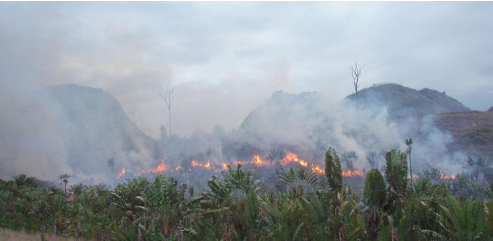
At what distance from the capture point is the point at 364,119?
189 feet

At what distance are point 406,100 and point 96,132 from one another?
69.6 m

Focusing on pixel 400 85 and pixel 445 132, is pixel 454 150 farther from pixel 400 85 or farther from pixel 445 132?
pixel 400 85

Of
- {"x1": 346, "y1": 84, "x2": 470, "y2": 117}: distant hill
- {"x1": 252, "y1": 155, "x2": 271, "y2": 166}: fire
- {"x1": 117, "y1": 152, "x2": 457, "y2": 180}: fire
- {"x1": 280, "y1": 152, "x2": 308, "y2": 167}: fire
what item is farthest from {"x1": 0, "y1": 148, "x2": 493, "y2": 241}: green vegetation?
{"x1": 346, "y1": 84, "x2": 470, "y2": 117}: distant hill

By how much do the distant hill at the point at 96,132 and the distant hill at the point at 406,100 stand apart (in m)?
50.8

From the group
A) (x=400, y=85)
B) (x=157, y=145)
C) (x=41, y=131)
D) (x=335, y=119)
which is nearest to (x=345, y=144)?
(x=335, y=119)

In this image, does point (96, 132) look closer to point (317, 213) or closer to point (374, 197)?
point (317, 213)

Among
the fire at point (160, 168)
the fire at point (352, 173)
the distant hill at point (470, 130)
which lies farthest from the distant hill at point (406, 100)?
the fire at point (160, 168)

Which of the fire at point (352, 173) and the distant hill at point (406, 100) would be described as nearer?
the fire at point (352, 173)

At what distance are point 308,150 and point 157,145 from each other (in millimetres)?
31938

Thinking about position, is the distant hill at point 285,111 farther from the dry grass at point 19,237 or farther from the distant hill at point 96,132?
the dry grass at point 19,237

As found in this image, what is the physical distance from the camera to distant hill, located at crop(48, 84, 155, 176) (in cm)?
5569

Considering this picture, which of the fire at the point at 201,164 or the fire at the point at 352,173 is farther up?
the fire at the point at 201,164

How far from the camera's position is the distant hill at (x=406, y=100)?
82.7 metres

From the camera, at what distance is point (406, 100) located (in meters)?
86.9
